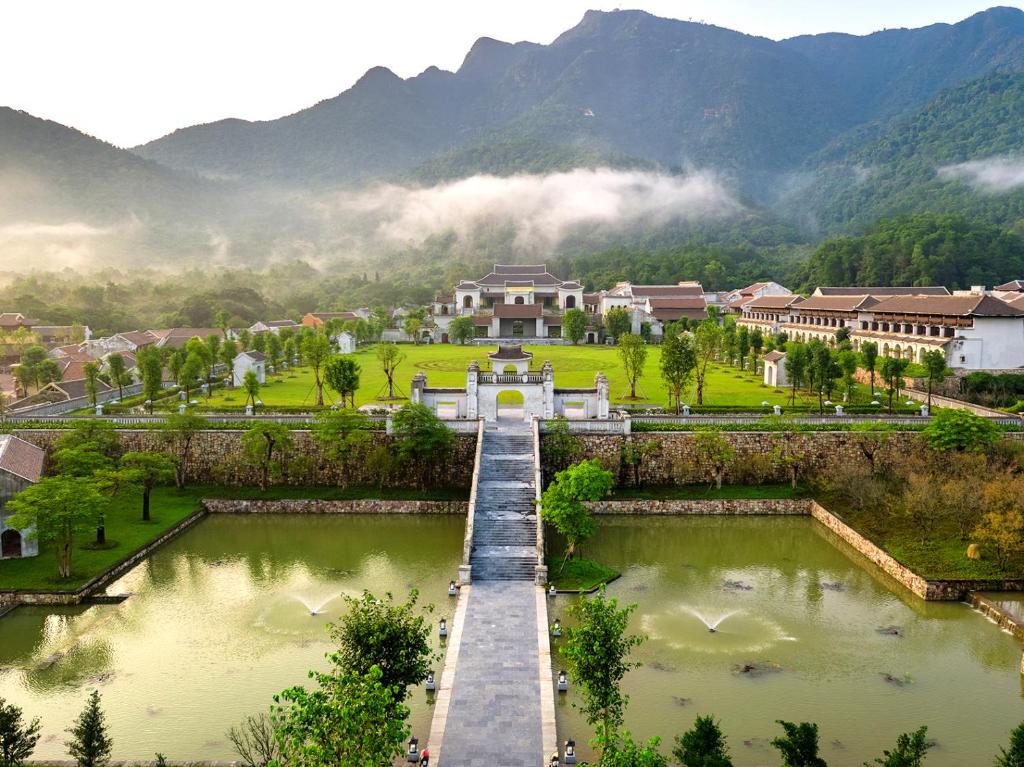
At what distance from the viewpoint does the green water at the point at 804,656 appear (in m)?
13.6

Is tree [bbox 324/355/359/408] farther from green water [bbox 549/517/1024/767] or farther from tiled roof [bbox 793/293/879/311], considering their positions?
tiled roof [bbox 793/293/879/311]

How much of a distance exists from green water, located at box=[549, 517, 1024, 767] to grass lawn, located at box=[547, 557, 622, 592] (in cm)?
45

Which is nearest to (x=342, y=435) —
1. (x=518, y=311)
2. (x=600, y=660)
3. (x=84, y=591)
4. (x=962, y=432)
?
(x=84, y=591)

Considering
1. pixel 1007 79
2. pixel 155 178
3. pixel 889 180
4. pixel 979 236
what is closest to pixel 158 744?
pixel 979 236

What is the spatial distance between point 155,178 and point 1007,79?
159189mm

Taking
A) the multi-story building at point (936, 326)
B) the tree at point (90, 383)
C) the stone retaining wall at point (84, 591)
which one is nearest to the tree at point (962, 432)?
the multi-story building at point (936, 326)

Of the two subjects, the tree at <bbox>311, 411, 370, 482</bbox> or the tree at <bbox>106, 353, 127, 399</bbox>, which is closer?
the tree at <bbox>311, 411, 370, 482</bbox>

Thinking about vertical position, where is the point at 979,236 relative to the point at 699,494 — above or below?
above

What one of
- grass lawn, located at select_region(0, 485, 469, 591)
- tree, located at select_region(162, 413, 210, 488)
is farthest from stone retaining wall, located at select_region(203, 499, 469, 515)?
tree, located at select_region(162, 413, 210, 488)

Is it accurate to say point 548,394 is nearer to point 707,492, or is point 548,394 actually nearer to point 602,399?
point 602,399

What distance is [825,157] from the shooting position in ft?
560

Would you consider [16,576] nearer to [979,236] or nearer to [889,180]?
[979,236]

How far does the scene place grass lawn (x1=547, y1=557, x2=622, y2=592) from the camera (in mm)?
19344

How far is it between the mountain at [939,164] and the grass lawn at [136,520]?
9083 cm
